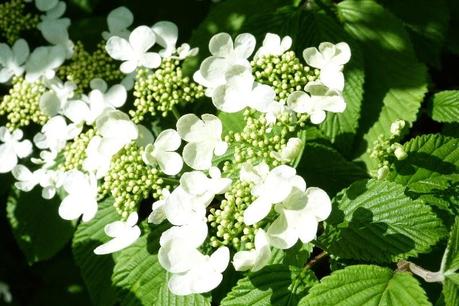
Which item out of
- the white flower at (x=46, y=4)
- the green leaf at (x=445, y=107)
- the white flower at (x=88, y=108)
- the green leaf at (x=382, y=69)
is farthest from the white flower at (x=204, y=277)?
the white flower at (x=46, y=4)

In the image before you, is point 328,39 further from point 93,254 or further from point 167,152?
point 93,254

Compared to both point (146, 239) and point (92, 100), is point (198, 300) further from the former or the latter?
point (92, 100)

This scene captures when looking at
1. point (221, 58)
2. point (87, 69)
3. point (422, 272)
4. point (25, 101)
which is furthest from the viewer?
point (87, 69)

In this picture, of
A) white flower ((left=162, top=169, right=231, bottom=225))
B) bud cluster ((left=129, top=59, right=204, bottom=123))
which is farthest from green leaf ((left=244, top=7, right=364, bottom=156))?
white flower ((left=162, top=169, right=231, bottom=225))

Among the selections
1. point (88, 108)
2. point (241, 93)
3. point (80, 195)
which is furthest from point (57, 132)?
point (241, 93)

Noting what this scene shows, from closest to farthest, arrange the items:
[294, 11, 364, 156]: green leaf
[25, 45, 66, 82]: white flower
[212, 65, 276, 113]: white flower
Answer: [212, 65, 276, 113]: white flower, [294, 11, 364, 156]: green leaf, [25, 45, 66, 82]: white flower

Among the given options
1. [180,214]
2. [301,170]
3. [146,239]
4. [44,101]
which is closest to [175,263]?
[180,214]

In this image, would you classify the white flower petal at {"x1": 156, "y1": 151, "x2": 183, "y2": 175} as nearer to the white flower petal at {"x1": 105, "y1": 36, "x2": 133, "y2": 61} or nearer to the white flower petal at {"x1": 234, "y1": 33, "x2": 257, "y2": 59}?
the white flower petal at {"x1": 234, "y1": 33, "x2": 257, "y2": 59}
